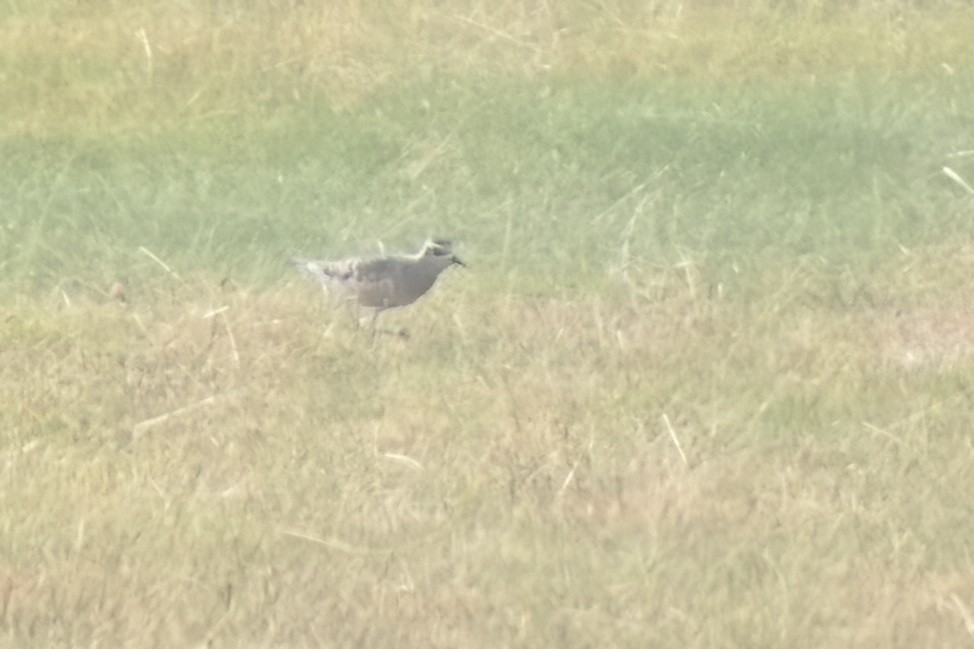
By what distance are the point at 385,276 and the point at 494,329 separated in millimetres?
353

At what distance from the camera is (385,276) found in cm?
317

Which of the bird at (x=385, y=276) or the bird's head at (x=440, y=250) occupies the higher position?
the bird's head at (x=440, y=250)

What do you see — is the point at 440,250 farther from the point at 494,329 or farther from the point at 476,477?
the point at 476,477

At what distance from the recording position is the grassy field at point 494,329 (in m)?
3.07

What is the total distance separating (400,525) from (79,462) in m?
0.95

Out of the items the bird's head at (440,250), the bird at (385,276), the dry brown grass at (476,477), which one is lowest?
the dry brown grass at (476,477)

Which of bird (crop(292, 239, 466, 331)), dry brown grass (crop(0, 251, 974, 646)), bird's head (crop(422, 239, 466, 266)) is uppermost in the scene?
bird's head (crop(422, 239, 466, 266))

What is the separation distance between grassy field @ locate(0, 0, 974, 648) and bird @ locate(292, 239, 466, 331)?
0.08 m

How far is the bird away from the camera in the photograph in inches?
125

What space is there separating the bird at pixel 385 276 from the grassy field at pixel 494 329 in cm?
8

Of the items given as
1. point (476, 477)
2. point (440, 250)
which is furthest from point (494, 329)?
point (476, 477)

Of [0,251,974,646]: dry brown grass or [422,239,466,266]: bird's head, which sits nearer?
[0,251,974,646]: dry brown grass

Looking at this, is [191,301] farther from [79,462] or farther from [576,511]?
[576,511]

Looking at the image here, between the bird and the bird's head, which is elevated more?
the bird's head
